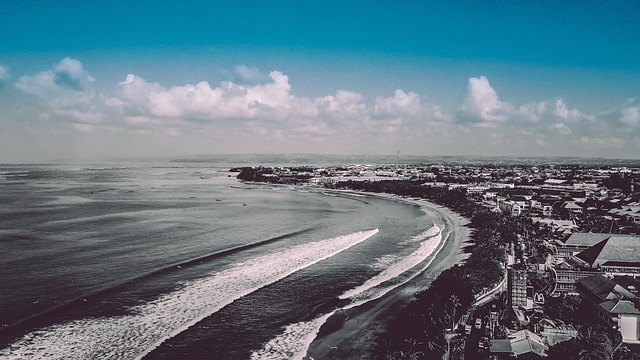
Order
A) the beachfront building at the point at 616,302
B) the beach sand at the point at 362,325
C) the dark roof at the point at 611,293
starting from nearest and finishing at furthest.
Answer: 1. the beach sand at the point at 362,325
2. the beachfront building at the point at 616,302
3. the dark roof at the point at 611,293

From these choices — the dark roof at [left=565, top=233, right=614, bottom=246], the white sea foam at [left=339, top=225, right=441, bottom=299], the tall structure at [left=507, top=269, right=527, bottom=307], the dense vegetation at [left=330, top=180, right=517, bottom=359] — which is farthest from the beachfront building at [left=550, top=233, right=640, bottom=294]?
the white sea foam at [left=339, top=225, right=441, bottom=299]

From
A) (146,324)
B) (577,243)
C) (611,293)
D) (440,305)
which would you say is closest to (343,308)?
(440,305)

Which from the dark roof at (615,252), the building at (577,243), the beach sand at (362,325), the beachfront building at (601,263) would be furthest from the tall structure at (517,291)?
the building at (577,243)

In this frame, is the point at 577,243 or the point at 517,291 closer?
the point at 517,291

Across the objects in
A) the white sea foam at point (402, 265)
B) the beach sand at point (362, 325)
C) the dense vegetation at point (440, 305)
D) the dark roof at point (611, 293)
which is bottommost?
the beach sand at point (362, 325)

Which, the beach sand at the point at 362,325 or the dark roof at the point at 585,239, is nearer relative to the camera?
the beach sand at the point at 362,325

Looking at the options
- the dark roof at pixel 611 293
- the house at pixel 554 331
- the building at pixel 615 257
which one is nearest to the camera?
the house at pixel 554 331

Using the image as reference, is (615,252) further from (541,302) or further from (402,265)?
(402,265)

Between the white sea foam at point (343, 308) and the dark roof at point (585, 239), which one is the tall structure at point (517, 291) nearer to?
the white sea foam at point (343, 308)
